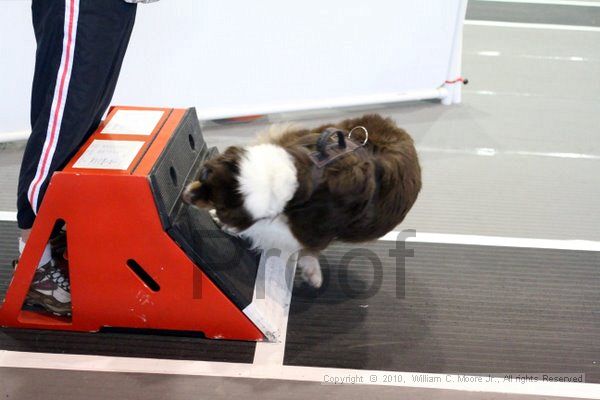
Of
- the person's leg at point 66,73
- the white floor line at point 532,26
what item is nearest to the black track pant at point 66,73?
the person's leg at point 66,73

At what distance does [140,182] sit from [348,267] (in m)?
0.90

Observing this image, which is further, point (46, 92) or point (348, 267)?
point (348, 267)

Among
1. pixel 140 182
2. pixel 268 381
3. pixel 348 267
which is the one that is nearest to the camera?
pixel 140 182

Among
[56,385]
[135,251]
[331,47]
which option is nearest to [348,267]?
[135,251]

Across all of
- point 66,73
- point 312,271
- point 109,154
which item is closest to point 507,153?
point 312,271

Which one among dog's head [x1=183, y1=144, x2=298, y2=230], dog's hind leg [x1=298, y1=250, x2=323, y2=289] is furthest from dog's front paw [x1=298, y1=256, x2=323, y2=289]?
dog's head [x1=183, y1=144, x2=298, y2=230]

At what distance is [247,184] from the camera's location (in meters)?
1.38

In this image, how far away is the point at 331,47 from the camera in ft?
10.4

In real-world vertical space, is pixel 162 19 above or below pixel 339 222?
above

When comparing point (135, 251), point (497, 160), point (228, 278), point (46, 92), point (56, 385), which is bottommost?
point (497, 160)

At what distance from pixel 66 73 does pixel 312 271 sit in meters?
1.02

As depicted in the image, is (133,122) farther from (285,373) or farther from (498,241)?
(498,241)

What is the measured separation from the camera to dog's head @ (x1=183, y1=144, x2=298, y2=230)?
4.52 feet

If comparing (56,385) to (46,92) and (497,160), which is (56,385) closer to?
(46,92)
